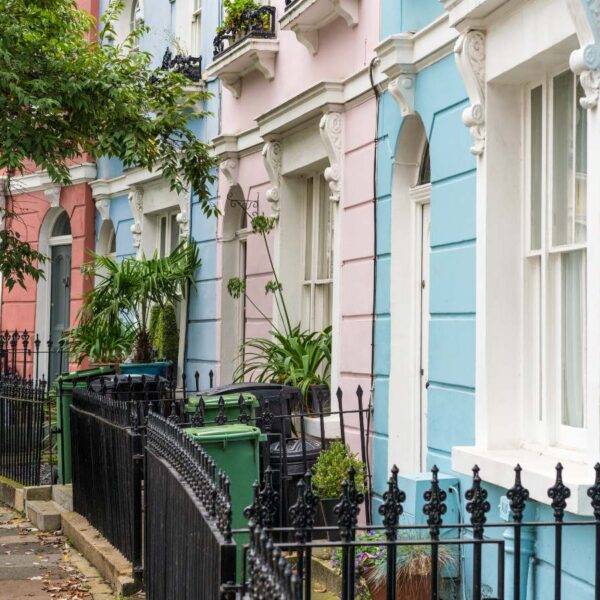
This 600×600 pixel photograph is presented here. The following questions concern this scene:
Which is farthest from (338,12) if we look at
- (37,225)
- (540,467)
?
(37,225)

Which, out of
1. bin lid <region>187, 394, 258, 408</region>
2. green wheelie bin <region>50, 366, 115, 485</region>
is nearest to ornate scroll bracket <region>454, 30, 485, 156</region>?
bin lid <region>187, 394, 258, 408</region>

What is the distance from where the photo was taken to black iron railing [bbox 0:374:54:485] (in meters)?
11.6

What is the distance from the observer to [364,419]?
10.0m

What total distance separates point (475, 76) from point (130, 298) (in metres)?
7.65

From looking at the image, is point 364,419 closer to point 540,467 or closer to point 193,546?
point 540,467

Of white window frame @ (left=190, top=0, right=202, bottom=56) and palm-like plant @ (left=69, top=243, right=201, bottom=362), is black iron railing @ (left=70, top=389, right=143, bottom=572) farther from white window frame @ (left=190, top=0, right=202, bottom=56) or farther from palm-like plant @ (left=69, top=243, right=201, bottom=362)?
white window frame @ (left=190, top=0, right=202, bottom=56)

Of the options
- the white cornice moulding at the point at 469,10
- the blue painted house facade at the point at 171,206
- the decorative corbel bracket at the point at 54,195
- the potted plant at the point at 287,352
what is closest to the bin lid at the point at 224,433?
the white cornice moulding at the point at 469,10

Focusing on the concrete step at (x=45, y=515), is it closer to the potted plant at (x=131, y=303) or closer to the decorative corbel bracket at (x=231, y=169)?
the potted plant at (x=131, y=303)

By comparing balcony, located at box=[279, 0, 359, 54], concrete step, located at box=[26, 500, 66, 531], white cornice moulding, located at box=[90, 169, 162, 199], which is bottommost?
concrete step, located at box=[26, 500, 66, 531]

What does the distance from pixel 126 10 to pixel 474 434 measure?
37.0ft

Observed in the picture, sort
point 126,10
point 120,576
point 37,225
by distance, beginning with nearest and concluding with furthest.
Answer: point 120,576, point 126,10, point 37,225

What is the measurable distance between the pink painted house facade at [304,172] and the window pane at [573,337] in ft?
10.2

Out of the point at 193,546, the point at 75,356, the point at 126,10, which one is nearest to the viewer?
the point at 193,546

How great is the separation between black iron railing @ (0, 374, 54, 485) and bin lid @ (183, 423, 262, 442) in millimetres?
4143
